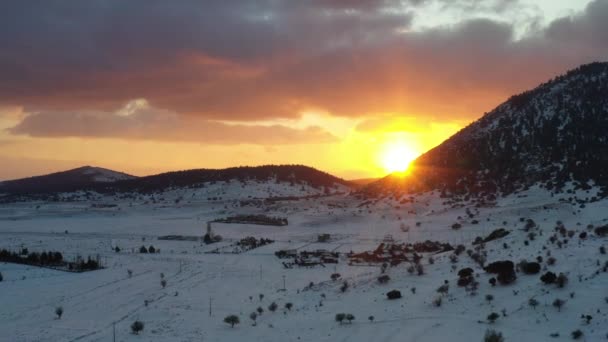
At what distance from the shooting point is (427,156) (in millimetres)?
91125

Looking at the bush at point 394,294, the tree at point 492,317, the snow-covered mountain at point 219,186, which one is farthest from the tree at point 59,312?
the snow-covered mountain at point 219,186

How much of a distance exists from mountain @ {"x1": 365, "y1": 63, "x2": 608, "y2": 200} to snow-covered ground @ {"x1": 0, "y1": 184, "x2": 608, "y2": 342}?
217 inches

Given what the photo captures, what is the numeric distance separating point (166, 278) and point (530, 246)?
2261cm

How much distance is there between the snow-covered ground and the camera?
23422mm

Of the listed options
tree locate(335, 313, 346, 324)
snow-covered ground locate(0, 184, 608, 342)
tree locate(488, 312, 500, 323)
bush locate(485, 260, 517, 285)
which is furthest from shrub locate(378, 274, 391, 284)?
tree locate(488, 312, 500, 323)

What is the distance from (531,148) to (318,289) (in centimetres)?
5234

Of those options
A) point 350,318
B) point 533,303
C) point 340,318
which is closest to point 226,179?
point 340,318

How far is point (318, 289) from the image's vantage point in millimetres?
32656

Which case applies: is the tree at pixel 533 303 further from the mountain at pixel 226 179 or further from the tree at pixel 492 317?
the mountain at pixel 226 179

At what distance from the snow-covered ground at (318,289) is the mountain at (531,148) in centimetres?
550

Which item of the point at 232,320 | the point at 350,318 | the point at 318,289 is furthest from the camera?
the point at 318,289

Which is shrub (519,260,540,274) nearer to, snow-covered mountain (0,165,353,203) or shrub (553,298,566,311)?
shrub (553,298,566,311)

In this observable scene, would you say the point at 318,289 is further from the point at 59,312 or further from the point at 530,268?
the point at 59,312

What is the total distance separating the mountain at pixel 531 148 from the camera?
66812 millimetres
